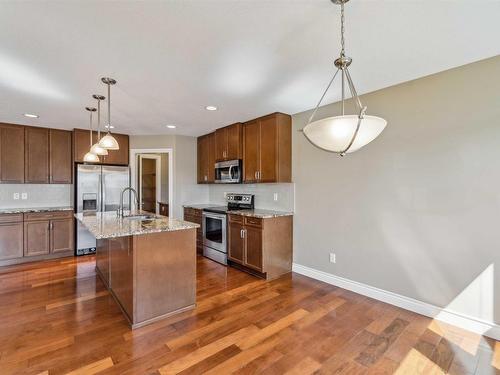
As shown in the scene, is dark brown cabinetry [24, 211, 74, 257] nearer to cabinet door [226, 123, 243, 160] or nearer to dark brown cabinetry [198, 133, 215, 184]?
dark brown cabinetry [198, 133, 215, 184]

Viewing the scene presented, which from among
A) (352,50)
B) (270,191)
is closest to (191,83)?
(352,50)

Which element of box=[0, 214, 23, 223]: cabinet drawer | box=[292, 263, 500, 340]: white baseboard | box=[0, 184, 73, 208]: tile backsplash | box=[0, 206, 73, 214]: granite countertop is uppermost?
box=[0, 184, 73, 208]: tile backsplash

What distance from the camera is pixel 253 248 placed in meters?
3.59

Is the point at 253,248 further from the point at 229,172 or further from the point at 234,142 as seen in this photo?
the point at 234,142

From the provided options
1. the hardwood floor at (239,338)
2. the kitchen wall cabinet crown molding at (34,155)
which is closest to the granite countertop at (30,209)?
the kitchen wall cabinet crown molding at (34,155)

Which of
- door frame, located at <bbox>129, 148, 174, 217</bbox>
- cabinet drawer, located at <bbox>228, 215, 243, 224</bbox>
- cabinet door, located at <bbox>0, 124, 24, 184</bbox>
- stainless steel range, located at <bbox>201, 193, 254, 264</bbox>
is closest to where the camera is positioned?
cabinet drawer, located at <bbox>228, 215, 243, 224</bbox>

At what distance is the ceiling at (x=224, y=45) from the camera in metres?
1.59

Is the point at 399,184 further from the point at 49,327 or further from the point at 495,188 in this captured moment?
the point at 49,327

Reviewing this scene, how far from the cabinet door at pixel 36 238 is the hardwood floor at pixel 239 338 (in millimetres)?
1312

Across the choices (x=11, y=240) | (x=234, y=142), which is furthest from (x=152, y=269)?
(x=11, y=240)

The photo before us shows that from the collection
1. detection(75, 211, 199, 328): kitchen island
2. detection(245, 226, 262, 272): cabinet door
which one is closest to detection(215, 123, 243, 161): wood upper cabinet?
detection(245, 226, 262, 272): cabinet door

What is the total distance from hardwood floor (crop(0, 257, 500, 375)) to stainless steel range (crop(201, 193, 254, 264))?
110 cm

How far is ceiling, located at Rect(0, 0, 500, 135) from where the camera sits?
1.59 metres

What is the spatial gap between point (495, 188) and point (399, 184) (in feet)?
2.44
